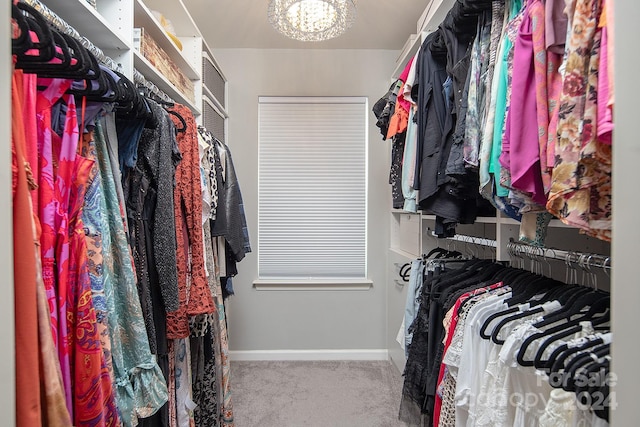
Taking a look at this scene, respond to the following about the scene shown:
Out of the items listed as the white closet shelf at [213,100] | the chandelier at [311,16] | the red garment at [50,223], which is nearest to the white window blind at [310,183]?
the white closet shelf at [213,100]

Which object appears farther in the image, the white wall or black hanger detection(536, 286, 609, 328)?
the white wall

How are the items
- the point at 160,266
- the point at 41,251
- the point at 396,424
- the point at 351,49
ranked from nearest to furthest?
the point at 41,251 < the point at 160,266 < the point at 396,424 < the point at 351,49

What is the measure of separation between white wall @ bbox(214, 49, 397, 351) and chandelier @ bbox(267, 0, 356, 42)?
0.99 metres

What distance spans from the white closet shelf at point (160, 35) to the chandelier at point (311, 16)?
0.52 m

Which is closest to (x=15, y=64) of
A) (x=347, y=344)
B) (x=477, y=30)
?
(x=477, y=30)

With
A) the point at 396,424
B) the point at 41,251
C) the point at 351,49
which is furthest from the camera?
the point at 351,49

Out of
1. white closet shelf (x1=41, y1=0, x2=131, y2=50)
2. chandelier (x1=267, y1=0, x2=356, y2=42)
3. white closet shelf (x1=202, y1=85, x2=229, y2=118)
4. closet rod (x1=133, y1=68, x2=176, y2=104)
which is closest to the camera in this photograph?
white closet shelf (x1=41, y1=0, x2=131, y2=50)

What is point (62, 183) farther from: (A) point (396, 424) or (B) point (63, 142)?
(A) point (396, 424)

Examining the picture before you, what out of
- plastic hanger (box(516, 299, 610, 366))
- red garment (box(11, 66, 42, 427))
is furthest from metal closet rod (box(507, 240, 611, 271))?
red garment (box(11, 66, 42, 427))

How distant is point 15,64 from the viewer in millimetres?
636

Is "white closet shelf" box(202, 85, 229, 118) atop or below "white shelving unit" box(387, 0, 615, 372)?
atop

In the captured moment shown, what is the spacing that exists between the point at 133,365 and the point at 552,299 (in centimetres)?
119

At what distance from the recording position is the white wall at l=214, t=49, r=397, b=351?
2812 millimetres

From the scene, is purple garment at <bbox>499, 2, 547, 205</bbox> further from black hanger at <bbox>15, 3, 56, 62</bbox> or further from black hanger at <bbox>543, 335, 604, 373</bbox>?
black hanger at <bbox>15, 3, 56, 62</bbox>
